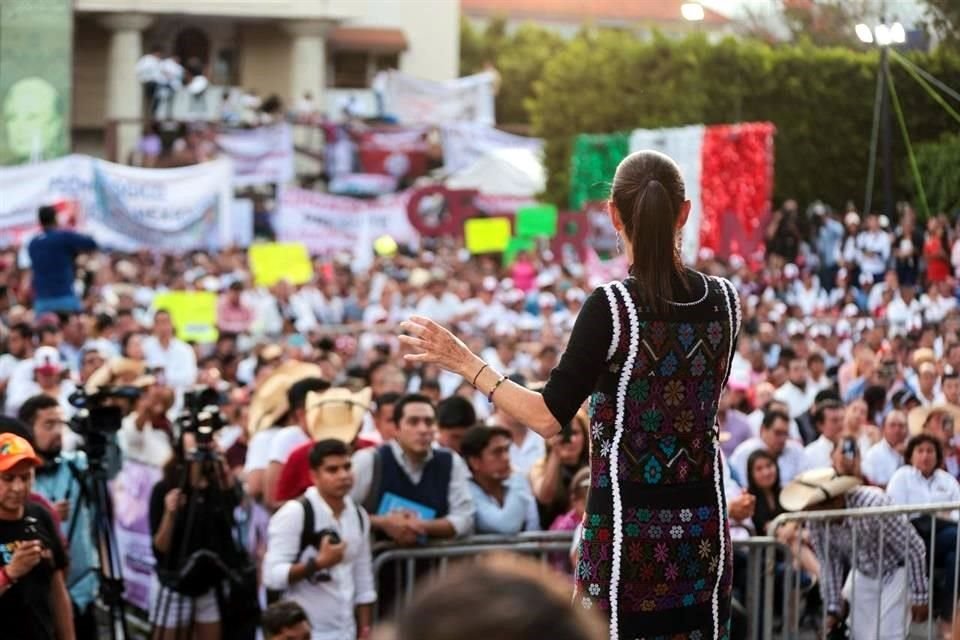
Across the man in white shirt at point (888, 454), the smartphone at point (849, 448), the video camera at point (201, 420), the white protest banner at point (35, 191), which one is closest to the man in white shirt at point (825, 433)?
the man in white shirt at point (888, 454)

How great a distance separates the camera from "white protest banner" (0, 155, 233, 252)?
23344 mm

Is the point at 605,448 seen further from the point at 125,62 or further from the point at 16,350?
the point at 125,62

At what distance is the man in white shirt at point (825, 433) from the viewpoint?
10.5 metres

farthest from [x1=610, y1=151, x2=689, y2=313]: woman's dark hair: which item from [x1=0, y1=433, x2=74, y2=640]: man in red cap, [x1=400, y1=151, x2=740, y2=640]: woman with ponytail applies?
[x1=0, y1=433, x2=74, y2=640]: man in red cap

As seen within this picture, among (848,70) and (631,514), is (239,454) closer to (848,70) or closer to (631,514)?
(848,70)

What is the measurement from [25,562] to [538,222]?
20476 millimetres

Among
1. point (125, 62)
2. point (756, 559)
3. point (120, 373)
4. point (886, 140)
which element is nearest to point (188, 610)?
point (756, 559)

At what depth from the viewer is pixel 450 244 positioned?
33.2 metres

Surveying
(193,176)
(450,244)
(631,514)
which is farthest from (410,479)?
(450,244)

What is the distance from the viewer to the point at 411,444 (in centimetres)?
834

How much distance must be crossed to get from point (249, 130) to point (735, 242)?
65.3ft

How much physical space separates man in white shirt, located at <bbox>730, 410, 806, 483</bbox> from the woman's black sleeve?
245 inches

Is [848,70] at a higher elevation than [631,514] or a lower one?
higher

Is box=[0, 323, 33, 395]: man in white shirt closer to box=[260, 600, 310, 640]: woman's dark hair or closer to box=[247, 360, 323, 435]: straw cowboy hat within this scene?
box=[247, 360, 323, 435]: straw cowboy hat
